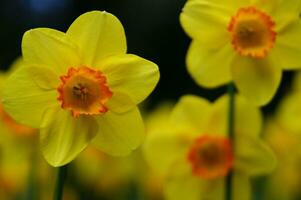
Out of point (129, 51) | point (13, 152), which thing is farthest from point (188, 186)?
point (129, 51)

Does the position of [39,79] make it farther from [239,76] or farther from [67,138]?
[239,76]

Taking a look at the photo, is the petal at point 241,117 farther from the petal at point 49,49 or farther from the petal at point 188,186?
the petal at point 49,49

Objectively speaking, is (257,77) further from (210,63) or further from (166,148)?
(166,148)

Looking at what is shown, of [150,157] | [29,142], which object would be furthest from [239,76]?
Result: [29,142]

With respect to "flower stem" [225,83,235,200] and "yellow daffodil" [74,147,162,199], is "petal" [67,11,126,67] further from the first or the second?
"yellow daffodil" [74,147,162,199]

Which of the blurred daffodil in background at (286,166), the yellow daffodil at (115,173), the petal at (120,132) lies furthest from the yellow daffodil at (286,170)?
the petal at (120,132)

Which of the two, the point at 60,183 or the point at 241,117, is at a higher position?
the point at 60,183
